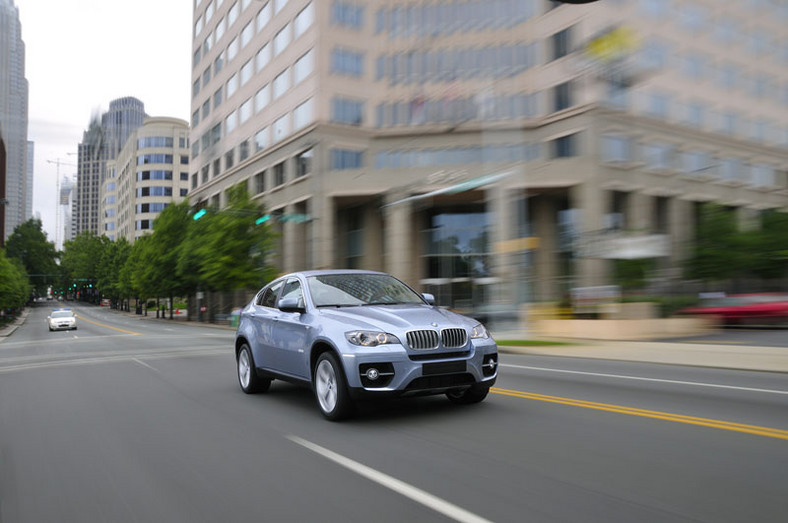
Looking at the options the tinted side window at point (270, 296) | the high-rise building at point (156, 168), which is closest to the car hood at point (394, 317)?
the tinted side window at point (270, 296)

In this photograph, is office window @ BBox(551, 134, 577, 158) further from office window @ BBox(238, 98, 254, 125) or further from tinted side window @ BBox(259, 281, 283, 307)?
tinted side window @ BBox(259, 281, 283, 307)

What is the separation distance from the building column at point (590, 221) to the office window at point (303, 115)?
18.9 m

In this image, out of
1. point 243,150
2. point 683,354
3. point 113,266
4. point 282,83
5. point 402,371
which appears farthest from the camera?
point 113,266

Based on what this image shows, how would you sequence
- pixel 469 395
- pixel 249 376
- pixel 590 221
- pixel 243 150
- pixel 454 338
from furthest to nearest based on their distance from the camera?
pixel 243 150 → pixel 590 221 → pixel 249 376 → pixel 469 395 → pixel 454 338

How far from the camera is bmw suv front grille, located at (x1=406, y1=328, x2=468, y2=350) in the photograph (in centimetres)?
630

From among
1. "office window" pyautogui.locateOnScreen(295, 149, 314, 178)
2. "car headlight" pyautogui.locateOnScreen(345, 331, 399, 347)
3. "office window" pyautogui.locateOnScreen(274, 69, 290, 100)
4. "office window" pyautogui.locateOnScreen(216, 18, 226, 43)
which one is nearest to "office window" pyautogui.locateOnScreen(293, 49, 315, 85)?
"office window" pyautogui.locateOnScreen(274, 69, 290, 100)

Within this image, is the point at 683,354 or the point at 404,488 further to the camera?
the point at 683,354

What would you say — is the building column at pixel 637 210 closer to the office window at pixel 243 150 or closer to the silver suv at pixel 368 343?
the office window at pixel 243 150

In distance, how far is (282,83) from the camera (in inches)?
1971

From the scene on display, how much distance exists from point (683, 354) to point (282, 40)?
4333 centimetres

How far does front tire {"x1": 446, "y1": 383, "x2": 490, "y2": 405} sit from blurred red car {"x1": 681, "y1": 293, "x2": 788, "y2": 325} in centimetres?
2099

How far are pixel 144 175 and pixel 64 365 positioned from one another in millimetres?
111599

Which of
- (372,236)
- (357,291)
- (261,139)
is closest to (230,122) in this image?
(261,139)

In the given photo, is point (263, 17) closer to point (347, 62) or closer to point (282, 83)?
point (282, 83)
